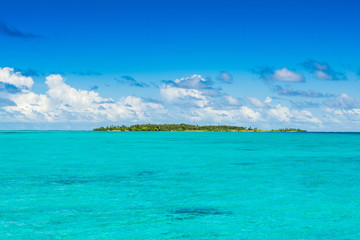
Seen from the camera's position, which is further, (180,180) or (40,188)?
(180,180)

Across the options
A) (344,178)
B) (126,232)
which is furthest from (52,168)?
(344,178)

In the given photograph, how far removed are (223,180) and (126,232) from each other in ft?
66.0

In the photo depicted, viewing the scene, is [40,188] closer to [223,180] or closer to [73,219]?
[73,219]

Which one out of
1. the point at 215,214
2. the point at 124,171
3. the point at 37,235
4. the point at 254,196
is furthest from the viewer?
the point at 124,171

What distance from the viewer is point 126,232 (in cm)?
2170

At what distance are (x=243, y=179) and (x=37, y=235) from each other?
24.9m

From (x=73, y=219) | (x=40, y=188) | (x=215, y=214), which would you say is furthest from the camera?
(x=40, y=188)

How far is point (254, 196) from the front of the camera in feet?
104

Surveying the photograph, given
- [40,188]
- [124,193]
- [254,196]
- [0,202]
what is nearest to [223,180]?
[254,196]

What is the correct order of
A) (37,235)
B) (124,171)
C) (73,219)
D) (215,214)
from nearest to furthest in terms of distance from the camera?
(37,235) → (73,219) → (215,214) → (124,171)

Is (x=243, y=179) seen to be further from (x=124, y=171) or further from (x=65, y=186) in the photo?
(x=65, y=186)

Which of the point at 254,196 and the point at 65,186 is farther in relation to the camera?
the point at 65,186

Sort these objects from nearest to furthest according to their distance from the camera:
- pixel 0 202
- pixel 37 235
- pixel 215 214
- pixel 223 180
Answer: pixel 37 235 < pixel 215 214 < pixel 0 202 < pixel 223 180

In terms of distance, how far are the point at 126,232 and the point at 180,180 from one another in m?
18.9
